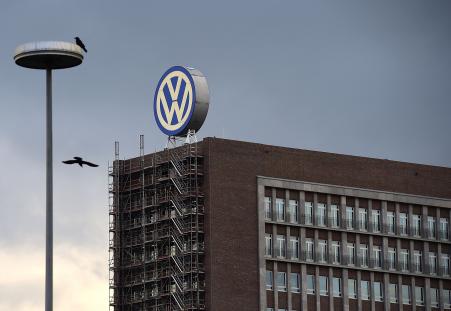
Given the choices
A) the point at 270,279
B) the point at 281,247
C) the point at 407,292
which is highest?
the point at 281,247

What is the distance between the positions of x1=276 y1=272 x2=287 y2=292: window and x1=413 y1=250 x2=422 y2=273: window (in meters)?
14.8

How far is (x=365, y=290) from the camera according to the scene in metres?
147

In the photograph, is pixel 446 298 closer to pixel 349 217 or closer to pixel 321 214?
pixel 349 217

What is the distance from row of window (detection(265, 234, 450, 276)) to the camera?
141375 mm

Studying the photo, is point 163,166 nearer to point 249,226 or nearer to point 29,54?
point 249,226

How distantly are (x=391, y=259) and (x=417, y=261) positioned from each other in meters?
3.36

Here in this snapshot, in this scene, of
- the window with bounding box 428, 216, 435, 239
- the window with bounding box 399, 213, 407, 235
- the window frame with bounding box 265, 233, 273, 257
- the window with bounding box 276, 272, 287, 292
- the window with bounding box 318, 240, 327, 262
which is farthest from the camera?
the window with bounding box 428, 216, 435, 239

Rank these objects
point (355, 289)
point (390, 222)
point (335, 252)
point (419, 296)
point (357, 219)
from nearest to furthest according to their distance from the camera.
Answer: point (335, 252) < point (355, 289) < point (357, 219) < point (390, 222) < point (419, 296)

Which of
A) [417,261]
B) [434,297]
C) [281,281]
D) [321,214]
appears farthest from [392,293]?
[281,281]

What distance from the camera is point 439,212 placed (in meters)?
153

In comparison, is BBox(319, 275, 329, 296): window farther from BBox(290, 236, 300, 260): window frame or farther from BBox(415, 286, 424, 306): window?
BBox(415, 286, 424, 306): window

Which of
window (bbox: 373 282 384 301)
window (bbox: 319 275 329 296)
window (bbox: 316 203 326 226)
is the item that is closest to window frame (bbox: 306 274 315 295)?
window (bbox: 319 275 329 296)

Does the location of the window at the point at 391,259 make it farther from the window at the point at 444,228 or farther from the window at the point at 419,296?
the window at the point at 444,228

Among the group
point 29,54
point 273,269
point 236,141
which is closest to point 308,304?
point 273,269
